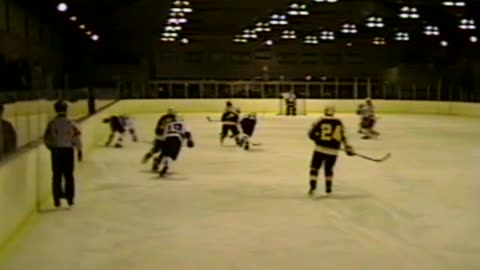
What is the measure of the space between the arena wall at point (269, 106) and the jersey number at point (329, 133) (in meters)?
32.8

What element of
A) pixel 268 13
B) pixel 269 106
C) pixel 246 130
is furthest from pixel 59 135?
pixel 269 106

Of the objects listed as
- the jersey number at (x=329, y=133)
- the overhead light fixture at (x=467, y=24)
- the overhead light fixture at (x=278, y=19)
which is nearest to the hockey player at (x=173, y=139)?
the jersey number at (x=329, y=133)

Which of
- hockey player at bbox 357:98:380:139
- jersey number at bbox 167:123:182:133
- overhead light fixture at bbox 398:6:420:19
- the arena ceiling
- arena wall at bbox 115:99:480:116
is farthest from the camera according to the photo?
arena wall at bbox 115:99:480:116

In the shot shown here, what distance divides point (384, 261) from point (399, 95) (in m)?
42.5

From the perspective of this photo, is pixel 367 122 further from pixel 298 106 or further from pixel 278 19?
pixel 278 19

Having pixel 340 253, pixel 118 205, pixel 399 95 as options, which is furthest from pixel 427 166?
pixel 399 95

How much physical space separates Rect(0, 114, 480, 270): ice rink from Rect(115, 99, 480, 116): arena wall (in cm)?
2654

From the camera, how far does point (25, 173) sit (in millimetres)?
10562

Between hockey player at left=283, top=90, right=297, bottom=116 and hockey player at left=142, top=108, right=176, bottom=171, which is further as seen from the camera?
hockey player at left=283, top=90, right=297, bottom=116

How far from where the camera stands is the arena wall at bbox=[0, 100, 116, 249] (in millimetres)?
9125

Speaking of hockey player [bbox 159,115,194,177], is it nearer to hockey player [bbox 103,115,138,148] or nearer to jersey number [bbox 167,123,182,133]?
jersey number [bbox 167,123,182,133]

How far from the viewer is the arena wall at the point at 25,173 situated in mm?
9125

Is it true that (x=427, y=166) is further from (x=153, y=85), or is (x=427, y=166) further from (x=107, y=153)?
(x=153, y=85)

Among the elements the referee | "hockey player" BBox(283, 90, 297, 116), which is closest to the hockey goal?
"hockey player" BBox(283, 90, 297, 116)
